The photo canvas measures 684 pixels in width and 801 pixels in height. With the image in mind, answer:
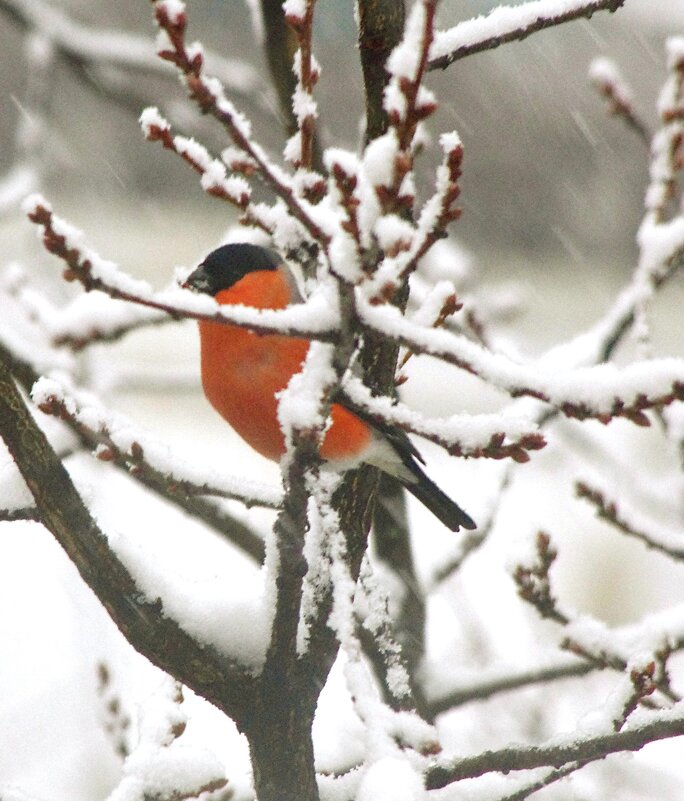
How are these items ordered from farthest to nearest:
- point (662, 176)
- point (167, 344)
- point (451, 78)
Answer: point (167, 344), point (451, 78), point (662, 176)

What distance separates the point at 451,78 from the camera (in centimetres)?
886

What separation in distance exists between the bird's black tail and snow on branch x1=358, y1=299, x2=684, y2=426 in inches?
57.2

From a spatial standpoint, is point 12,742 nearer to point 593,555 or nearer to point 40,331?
point 40,331

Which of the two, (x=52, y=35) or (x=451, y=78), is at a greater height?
(x=451, y=78)

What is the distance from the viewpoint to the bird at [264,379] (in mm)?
2091

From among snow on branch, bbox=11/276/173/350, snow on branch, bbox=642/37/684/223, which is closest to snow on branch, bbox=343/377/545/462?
snow on branch, bbox=642/37/684/223

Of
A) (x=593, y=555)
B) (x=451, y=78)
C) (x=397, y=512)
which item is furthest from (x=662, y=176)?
(x=451, y=78)

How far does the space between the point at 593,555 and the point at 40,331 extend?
528 cm

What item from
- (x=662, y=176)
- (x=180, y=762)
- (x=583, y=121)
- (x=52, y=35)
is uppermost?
(x=583, y=121)

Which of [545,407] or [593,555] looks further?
[593,555]

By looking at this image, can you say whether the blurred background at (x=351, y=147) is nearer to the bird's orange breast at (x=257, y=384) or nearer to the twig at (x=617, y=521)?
the twig at (x=617, y=521)

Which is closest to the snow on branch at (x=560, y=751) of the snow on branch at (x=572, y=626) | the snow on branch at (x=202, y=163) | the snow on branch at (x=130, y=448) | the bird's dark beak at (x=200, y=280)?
the snow on branch at (x=130, y=448)

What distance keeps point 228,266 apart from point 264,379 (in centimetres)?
50

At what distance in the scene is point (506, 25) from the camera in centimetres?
150
